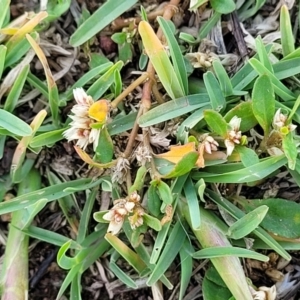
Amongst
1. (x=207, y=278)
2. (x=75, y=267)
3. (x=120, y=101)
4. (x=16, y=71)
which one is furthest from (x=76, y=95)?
(x=207, y=278)

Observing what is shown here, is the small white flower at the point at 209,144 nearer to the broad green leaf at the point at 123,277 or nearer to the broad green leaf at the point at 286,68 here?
the broad green leaf at the point at 286,68

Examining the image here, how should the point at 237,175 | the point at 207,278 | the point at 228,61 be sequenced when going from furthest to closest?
the point at 228,61 → the point at 207,278 → the point at 237,175

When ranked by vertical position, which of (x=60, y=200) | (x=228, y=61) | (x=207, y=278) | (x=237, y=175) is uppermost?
(x=228, y=61)

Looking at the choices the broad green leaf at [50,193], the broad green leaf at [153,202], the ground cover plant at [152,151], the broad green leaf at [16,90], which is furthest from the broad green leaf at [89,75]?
the broad green leaf at [153,202]

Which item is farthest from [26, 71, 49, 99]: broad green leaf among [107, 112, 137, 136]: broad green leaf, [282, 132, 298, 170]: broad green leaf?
[282, 132, 298, 170]: broad green leaf

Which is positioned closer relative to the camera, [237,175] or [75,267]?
[237,175]

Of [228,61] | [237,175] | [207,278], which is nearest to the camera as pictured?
[237,175]

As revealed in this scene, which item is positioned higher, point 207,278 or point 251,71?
point 251,71

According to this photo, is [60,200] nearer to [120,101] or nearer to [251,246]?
[120,101]
